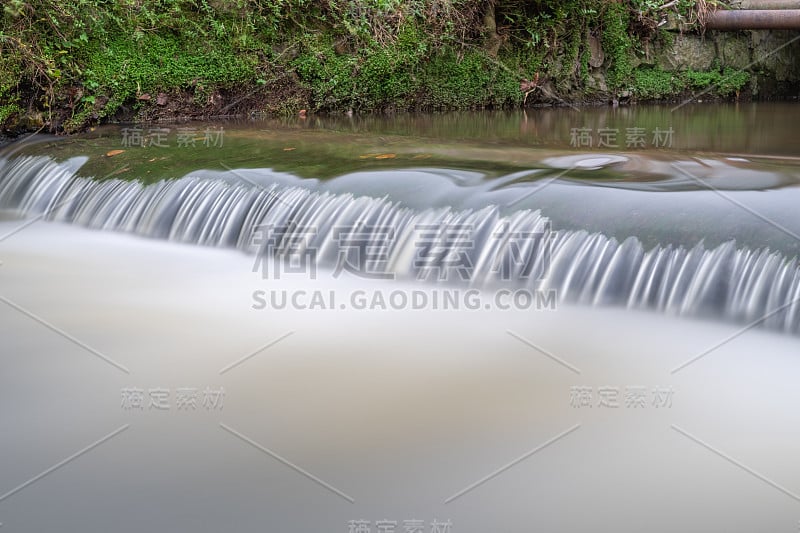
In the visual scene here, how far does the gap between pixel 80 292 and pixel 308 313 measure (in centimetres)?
113

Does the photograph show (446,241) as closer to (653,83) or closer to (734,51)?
(653,83)

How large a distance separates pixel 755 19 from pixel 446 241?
22.8 feet

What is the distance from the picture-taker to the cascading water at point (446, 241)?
126 inches

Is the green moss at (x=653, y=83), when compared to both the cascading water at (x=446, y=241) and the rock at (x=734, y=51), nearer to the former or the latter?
the rock at (x=734, y=51)

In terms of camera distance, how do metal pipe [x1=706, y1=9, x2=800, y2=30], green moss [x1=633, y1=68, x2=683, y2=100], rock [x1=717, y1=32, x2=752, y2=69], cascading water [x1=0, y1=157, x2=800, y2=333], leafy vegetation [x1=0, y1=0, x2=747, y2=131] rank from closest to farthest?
cascading water [x1=0, y1=157, x2=800, y2=333], leafy vegetation [x1=0, y1=0, x2=747, y2=131], metal pipe [x1=706, y1=9, x2=800, y2=30], green moss [x1=633, y1=68, x2=683, y2=100], rock [x1=717, y1=32, x2=752, y2=69]

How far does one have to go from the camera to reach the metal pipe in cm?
895

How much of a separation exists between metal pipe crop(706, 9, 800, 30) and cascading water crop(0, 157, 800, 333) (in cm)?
667

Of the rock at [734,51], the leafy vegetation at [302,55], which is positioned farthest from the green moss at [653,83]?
the rock at [734,51]

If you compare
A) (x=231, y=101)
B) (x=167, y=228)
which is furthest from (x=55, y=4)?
(x=167, y=228)

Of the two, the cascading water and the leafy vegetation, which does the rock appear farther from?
the cascading water

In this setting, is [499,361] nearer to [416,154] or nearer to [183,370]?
[183,370]

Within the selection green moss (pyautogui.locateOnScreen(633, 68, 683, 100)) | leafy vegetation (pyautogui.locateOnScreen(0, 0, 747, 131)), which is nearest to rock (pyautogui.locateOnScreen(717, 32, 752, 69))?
leafy vegetation (pyautogui.locateOnScreen(0, 0, 747, 131))

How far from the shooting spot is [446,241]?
388 cm

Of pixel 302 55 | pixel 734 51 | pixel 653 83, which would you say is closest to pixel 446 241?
pixel 302 55
